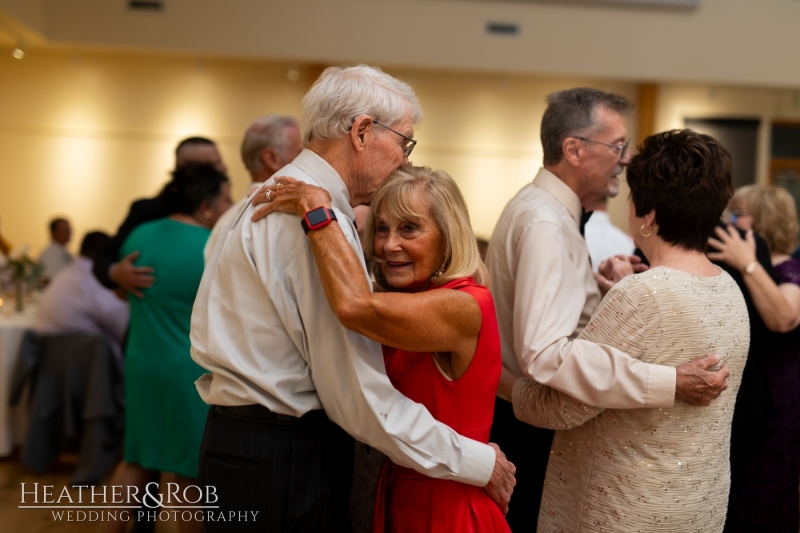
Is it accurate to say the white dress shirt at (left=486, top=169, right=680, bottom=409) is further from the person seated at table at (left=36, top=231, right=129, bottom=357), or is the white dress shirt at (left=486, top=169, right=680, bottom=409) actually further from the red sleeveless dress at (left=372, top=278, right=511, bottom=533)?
the person seated at table at (left=36, top=231, right=129, bottom=357)

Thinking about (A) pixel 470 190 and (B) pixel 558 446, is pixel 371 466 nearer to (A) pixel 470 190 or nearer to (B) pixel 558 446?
(B) pixel 558 446

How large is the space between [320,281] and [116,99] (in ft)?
29.3

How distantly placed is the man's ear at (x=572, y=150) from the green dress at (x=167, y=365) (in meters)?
1.72

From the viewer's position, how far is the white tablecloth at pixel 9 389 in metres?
5.01

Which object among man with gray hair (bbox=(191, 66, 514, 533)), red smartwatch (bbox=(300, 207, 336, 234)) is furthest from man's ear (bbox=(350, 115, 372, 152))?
red smartwatch (bbox=(300, 207, 336, 234))

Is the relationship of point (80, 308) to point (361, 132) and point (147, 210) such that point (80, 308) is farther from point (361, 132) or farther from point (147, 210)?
point (361, 132)

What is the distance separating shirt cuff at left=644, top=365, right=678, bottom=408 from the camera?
1.90 m

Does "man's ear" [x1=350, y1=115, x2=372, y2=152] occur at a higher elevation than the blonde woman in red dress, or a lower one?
higher

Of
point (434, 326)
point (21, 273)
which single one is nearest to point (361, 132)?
point (434, 326)

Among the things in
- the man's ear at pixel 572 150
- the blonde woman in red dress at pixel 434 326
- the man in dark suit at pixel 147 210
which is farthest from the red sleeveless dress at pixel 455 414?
the man in dark suit at pixel 147 210

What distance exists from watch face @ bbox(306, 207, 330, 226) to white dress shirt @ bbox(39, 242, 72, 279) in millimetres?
7660

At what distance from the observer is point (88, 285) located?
5227mm

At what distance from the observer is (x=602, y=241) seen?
407 centimetres

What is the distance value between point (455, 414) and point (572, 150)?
1.08 metres
